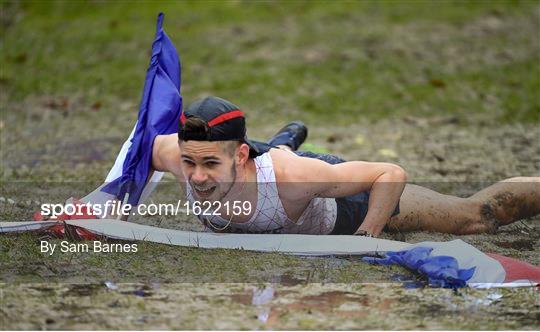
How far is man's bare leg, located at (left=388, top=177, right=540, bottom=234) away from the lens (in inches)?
253

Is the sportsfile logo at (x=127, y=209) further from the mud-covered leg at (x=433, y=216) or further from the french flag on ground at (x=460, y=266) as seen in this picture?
the mud-covered leg at (x=433, y=216)

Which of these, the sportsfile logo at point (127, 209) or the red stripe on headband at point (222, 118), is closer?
the red stripe on headband at point (222, 118)

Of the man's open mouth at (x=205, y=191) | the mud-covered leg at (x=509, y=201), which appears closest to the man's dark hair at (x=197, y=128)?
the man's open mouth at (x=205, y=191)

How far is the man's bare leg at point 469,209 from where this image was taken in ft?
21.1

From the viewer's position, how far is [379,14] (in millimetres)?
14406

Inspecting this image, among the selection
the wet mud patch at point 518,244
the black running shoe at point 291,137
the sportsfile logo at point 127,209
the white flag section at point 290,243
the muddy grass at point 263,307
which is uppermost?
the black running shoe at point 291,137

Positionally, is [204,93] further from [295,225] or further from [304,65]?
[295,225]

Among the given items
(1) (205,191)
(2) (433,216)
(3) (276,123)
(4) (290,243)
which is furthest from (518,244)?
(3) (276,123)

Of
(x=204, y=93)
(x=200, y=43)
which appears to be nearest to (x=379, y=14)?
(x=200, y=43)

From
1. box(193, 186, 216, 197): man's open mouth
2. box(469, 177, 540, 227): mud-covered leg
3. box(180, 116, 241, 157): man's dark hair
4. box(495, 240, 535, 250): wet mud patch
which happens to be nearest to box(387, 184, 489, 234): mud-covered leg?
box(469, 177, 540, 227): mud-covered leg

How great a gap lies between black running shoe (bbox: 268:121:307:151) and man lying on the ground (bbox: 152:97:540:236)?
55cm

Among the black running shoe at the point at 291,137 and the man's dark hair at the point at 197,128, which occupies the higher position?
the man's dark hair at the point at 197,128

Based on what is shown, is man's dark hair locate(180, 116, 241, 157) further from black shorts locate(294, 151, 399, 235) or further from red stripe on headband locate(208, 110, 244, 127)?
black shorts locate(294, 151, 399, 235)

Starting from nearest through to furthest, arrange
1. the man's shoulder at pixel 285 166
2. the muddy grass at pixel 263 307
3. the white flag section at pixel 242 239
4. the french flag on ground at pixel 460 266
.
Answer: the muddy grass at pixel 263 307 < the french flag on ground at pixel 460 266 < the white flag section at pixel 242 239 < the man's shoulder at pixel 285 166
